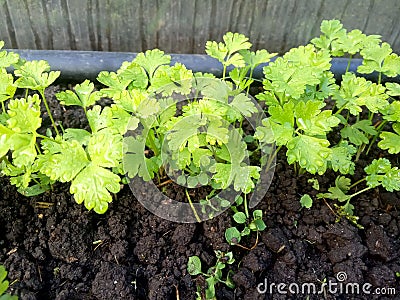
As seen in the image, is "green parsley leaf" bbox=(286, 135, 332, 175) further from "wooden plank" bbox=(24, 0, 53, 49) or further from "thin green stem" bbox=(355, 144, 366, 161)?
"wooden plank" bbox=(24, 0, 53, 49)

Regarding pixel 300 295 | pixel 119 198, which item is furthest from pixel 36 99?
pixel 300 295

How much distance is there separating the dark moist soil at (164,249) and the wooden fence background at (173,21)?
0.62m

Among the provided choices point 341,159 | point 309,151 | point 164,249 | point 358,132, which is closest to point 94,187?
point 164,249

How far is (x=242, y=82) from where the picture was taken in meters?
1.42

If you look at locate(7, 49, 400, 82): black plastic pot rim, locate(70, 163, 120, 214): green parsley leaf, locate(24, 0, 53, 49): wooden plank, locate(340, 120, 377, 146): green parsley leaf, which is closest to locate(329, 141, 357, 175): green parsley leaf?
locate(340, 120, 377, 146): green parsley leaf

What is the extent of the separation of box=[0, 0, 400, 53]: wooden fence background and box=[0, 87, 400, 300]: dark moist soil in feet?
2.03

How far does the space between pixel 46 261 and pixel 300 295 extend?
0.73 m

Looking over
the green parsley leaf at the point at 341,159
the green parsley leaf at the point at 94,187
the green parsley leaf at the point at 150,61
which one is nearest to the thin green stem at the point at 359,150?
the green parsley leaf at the point at 341,159

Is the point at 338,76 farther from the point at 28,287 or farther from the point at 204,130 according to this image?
the point at 28,287

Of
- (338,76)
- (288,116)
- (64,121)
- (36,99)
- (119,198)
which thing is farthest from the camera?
(338,76)

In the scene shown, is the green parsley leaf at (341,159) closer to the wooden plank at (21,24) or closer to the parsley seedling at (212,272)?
the parsley seedling at (212,272)

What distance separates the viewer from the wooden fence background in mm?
1766

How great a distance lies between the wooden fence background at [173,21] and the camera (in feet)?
5.79

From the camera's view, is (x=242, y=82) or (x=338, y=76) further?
(x=338, y=76)
